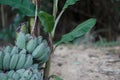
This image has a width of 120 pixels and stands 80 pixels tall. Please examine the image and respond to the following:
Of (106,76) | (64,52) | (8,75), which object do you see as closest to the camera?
(8,75)

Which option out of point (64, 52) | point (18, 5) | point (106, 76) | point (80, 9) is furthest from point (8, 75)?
point (80, 9)

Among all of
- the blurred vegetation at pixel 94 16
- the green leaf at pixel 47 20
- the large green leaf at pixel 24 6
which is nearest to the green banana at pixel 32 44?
the green leaf at pixel 47 20

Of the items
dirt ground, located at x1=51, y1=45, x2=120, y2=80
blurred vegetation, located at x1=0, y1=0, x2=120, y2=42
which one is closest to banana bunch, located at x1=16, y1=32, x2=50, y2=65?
dirt ground, located at x1=51, y1=45, x2=120, y2=80

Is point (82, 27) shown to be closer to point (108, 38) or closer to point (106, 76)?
point (106, 76)

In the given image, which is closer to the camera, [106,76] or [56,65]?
[106,76]

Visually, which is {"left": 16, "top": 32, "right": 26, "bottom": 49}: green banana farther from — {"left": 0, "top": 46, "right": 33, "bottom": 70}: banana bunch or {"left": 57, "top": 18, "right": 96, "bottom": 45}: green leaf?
{"left": 57, "top": 18, "right": 96, "bottom": 45}: green leaf
